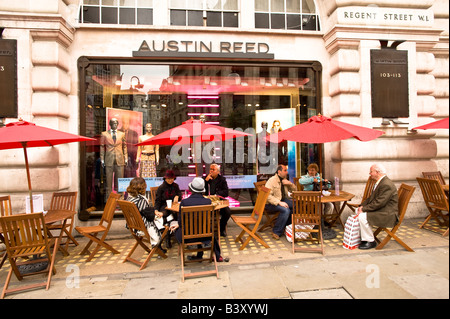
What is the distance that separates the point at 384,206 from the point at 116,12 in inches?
309

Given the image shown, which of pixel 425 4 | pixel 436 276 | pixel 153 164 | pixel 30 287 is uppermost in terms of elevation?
pixel 425 4

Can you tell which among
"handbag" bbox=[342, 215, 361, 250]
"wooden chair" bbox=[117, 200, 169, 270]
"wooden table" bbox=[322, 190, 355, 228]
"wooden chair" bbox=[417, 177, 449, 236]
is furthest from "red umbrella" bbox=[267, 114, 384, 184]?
"wooden chair" bbox=[117, 200, 169, 270]

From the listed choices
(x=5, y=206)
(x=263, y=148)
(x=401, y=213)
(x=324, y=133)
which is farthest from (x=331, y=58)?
(x=5, y=206)

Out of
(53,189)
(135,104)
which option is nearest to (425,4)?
(135,104)

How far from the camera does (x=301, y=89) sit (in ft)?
27.9

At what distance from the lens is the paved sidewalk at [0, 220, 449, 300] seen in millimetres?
3898

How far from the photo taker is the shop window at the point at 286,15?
8250 millimetres

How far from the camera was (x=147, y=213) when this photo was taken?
5.10 metres

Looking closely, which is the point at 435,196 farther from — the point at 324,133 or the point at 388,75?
the point at 388,75

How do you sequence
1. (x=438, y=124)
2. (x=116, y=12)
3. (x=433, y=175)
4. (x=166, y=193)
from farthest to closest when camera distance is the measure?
(x=116, y=12) → (x=433, y=175) → (x=166, y=193) → (x=438, y=124)

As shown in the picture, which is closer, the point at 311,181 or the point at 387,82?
the point at 311,181
